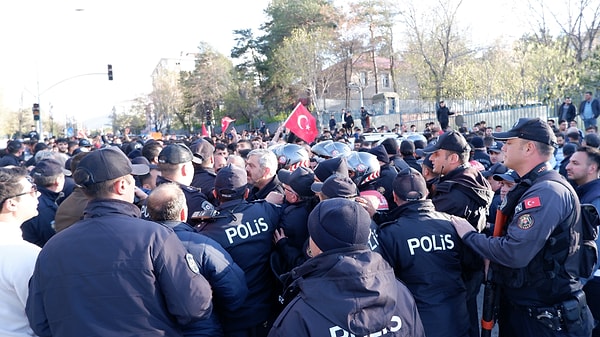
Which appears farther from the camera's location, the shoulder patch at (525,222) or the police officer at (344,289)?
the shoulder patch at (525,222)

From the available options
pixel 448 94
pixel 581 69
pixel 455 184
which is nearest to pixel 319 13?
pixel 448 94

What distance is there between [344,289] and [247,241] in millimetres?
1544

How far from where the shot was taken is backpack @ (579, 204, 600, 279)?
10.2 feet

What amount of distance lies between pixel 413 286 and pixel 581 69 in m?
26.9

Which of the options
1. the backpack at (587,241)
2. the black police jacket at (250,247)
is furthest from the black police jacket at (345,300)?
the backpack at (587,241)

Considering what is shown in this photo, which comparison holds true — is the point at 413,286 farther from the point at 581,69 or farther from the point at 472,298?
the point at 581,69

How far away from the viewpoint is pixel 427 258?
3148 millimetres

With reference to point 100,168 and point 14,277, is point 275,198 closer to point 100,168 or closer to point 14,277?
point 100,168

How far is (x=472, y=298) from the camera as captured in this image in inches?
154

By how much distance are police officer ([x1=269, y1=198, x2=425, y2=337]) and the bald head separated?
3.86 ft

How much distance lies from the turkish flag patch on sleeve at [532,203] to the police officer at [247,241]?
1.81 meters

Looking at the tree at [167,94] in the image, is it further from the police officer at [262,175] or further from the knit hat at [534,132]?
the knit hat at [534,132]

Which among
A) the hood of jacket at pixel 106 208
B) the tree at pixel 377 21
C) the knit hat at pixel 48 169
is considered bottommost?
the hood of jacket at pixel 106 208

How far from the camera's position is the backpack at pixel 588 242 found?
123 inches
